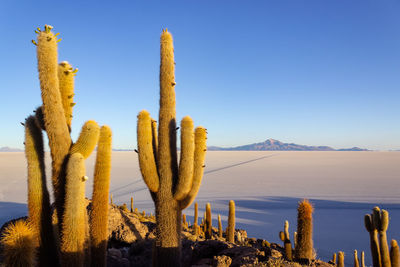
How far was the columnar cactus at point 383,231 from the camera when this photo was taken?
30.8ft

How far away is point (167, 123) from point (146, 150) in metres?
1.02

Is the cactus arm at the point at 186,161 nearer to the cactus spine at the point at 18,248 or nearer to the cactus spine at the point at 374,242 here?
the cactus spine at the point at 18,248

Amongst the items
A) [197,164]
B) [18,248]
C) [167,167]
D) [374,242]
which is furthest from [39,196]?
[374,242]

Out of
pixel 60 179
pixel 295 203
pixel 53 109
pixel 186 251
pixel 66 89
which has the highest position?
pixel 66 89

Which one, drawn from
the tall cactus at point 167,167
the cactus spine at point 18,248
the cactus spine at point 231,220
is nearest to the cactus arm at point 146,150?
the tall cactus at point 167,167

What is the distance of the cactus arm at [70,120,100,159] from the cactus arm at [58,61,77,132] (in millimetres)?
789

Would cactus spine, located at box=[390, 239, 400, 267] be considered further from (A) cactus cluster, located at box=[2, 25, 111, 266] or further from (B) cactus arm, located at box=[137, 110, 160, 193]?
(A) cactus cluster, located at box=[2, 25, 111, 266]

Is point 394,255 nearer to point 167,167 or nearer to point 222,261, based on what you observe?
point 222,261

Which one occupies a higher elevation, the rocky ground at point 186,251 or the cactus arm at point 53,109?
the cactus arm at point 53,109

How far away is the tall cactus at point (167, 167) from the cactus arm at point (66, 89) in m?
2.27

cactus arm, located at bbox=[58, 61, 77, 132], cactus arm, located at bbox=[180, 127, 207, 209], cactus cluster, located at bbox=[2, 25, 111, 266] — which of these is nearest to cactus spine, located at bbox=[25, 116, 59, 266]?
cactus cluster, located at bbox=[2, 25, 111, 266]

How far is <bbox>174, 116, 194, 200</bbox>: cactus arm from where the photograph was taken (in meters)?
9.08

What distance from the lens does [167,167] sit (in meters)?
9.23

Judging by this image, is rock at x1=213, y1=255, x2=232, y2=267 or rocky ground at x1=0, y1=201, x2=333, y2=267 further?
rocky ground at x1=0, y1=201, x2=333, y2=267
